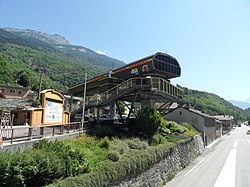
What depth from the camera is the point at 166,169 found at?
20.8 metres

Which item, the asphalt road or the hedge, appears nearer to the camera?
the hedge

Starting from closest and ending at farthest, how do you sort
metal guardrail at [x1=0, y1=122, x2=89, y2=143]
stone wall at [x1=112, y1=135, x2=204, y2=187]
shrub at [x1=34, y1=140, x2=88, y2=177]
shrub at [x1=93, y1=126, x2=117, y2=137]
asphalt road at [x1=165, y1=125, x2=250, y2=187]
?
shrub at [x1=34, y1=140, x2=88, y2=177], metal guardrail at [x1=0, y1=122, x2=89, y2=143], stone wall at [x1=112, y1=135, x2=204, y2=187], shrub at [x1=93, y1=126, x2=117, y2=137], asphalt road at [x1=165, y1=125, x2=250, y2=187]

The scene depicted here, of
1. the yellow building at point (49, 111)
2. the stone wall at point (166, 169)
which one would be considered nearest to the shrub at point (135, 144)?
the stone wall at point (166, 169)

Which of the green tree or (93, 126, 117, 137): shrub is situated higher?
the green tree

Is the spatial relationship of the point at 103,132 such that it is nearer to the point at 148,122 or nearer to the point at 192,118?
the point at 148,122

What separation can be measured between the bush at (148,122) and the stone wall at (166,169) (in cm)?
283

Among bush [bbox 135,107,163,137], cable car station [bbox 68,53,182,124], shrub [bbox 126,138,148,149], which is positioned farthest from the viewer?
cable car station [bbox 68,53,182,124]

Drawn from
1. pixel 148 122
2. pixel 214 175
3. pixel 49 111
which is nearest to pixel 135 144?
pixel 148 122

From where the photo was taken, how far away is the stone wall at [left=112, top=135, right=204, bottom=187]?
14.8 m

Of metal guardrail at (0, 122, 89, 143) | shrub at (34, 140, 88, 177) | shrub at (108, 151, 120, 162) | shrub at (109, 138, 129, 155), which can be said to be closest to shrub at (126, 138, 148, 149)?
shrub at (109, 138, 129, 155)

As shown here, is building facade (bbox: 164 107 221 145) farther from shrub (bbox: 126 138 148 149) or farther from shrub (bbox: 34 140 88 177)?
shrub (bbox: 34 140 88 177)

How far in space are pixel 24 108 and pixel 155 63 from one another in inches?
578

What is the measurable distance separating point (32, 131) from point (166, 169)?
490 inches

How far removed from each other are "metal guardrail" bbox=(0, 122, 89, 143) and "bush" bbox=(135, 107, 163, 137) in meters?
6.94
